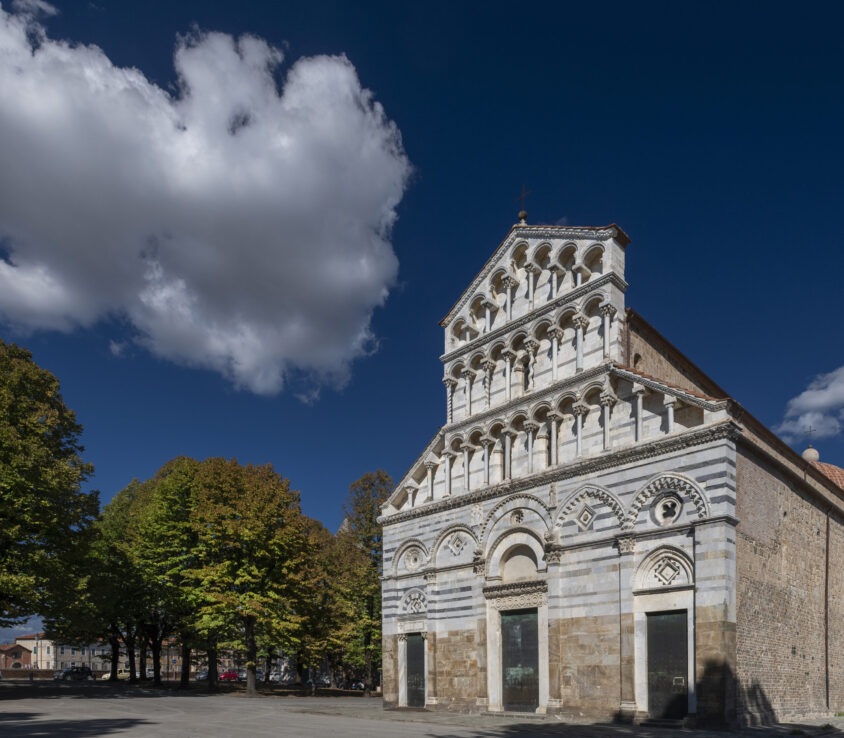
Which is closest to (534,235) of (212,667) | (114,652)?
(212,667)

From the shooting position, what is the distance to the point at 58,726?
765 inches

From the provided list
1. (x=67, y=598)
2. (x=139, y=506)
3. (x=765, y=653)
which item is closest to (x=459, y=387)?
(x=765, y=653)

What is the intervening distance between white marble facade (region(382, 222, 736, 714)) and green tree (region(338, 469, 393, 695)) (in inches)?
343

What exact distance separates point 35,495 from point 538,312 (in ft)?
67.1

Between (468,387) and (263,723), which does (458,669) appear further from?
(468,387)

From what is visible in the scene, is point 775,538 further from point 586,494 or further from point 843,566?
point 843,566

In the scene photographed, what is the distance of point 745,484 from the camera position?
22.0 metres

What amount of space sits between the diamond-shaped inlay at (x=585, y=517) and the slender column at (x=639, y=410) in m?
2.88

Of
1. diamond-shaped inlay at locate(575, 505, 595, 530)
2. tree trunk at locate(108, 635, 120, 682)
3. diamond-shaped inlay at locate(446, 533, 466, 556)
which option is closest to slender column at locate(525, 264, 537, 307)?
diamond-shaped inlay at locate(575, 505, 595, 530)

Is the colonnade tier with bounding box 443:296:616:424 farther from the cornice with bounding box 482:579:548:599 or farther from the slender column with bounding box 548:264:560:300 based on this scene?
the cornice with bounding box 482:579:548:599

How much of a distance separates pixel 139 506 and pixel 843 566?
38.6m

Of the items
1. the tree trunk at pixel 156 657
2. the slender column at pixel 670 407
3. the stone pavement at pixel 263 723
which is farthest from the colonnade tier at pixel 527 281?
the tree trunk at pixel 156 657

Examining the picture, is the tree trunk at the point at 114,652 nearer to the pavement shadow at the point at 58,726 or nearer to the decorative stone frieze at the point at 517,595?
the pavement shadow at the point at 58,726

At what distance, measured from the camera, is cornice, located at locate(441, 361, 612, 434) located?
25.5m
